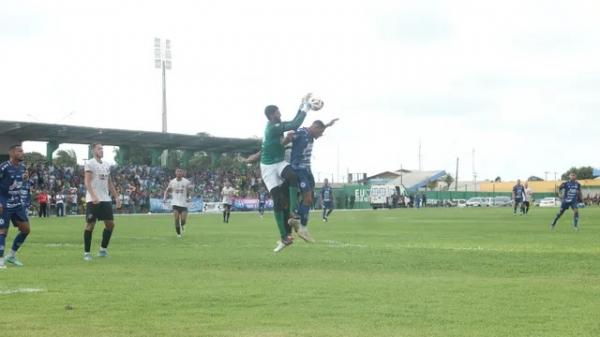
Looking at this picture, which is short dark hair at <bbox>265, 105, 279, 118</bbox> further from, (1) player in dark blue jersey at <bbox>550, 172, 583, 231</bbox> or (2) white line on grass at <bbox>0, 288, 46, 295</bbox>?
(1) player in dark blue jersey at <bbox>550, 172, 583, 231</bbox>

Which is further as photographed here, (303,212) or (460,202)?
(460,202)

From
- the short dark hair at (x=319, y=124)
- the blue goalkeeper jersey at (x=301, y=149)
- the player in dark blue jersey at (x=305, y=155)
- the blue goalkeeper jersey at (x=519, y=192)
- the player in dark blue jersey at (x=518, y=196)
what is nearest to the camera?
the player in dark blue jersey at (x=305, y=155)

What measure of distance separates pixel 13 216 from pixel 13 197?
1.18 ft

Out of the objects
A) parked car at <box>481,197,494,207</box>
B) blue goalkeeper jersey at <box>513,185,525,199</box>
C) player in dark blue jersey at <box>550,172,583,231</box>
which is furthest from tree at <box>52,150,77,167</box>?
player in dark blue jersey at <box>550,172,583,231</box>

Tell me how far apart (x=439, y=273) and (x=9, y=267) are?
7041 mm

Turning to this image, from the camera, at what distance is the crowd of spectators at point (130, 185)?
60019 mm

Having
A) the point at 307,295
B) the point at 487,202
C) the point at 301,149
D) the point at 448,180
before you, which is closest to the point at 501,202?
the point at 487,202

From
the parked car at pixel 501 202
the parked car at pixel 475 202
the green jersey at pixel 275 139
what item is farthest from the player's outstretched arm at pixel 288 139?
the parked car at pixel 501 202

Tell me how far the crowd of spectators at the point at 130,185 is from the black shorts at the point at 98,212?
3821 cm

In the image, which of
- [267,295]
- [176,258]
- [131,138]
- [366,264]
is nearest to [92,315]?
[267,295]

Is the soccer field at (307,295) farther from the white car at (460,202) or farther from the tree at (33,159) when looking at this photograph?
the white car at (460,202)

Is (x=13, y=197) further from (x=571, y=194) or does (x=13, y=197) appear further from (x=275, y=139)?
(x=571, y=194)

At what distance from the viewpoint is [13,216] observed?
1529 cm

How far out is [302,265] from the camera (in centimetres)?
1350
